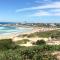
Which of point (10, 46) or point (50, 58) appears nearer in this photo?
point (50, 58)

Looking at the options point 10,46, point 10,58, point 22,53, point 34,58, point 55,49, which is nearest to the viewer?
point 10,58

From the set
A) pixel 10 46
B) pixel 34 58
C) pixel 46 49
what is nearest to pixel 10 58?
pixel 34 58

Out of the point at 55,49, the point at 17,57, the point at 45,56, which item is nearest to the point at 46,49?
the point at 55,49

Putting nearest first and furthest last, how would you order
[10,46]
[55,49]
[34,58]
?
[34,58], [55,49], [10,46]

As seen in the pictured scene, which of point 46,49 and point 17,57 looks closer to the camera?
point 17,57

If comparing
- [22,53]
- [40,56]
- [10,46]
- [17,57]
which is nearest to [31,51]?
[22,53]

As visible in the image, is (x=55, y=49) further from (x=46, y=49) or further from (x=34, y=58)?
(x=34, y=58)

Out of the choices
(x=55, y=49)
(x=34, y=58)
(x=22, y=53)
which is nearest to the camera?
(x=34, y=58)

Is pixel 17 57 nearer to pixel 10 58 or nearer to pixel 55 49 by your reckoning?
pixel 10 58

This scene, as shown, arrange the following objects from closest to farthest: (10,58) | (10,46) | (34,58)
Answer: (10,58) < (34,58) < (10,46)
